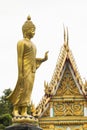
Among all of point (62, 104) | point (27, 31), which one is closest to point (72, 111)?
point (62, 104)

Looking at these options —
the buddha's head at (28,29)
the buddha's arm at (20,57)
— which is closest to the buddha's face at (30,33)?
the buddha's head at (28,29)

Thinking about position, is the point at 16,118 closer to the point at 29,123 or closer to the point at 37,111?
the point at 29,123

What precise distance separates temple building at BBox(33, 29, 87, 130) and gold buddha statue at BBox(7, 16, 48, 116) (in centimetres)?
1151

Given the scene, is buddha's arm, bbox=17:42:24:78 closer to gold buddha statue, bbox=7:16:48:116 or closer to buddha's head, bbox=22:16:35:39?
gold buddha statue, bbox=7:16:48:116

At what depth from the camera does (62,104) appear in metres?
21.4

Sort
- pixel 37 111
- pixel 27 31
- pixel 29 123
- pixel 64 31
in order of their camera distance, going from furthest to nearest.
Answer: pixel 64 31, pixel 37 111, pixel 27 31, pixel 29 123

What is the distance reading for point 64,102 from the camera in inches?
846

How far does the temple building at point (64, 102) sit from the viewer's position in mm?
21203

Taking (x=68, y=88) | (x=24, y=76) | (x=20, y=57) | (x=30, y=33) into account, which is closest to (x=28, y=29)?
(x=30, y=33)

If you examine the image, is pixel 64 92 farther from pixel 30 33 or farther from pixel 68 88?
pixel 30 33

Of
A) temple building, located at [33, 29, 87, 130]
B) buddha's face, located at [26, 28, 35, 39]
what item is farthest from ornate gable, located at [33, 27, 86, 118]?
buddha's face, located at [26, 28, 35, 39]

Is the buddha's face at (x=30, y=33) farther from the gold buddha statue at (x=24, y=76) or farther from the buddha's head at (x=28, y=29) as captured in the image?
the gold buddha statue at (x=24, y=76)

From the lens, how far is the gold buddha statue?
9523 mm

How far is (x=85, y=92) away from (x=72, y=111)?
88cm
